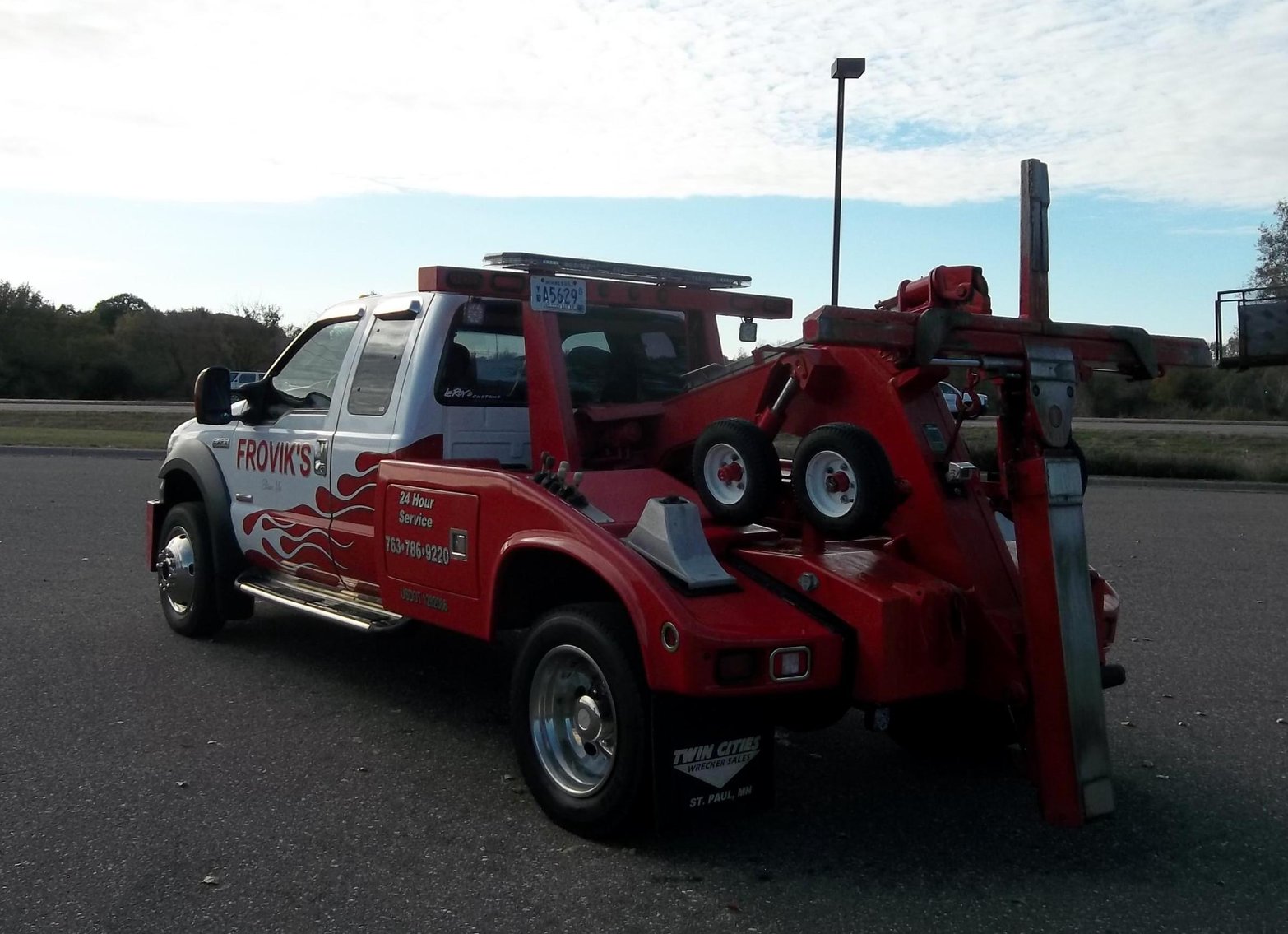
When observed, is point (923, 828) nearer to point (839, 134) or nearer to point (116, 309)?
point (839, 134)

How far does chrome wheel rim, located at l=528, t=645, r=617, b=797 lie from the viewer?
4523 mm

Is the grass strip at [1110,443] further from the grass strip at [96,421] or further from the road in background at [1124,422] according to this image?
the road in background at [1124,422]

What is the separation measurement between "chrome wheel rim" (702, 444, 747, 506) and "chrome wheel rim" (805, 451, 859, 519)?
30cm

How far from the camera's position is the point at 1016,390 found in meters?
4.49

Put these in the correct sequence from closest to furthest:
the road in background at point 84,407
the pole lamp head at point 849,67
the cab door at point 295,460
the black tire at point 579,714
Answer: the black tire at point 579,714, the cab door at point 295,460, the pole lamp head at point 849,67, the road in background at point 84,407

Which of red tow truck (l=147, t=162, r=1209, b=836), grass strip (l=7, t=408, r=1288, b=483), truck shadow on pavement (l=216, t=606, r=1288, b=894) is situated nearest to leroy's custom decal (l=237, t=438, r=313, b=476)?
red tow truck (l=147, t=162, r=1209, b=836)

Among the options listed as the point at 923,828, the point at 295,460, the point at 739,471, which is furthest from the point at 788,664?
the point at 295,460

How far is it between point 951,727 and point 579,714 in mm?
1760

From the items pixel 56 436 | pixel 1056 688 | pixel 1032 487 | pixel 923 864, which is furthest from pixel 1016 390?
pixel 56 436

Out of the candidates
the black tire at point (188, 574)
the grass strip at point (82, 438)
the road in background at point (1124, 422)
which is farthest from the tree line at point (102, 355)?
the black tire at point (188, 574)

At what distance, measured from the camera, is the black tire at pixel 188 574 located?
293 inches

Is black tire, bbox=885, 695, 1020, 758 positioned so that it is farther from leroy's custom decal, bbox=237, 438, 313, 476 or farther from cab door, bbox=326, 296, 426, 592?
leroy's custom decal, bbox=237, 438, 313, 476

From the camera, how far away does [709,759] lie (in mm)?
4258

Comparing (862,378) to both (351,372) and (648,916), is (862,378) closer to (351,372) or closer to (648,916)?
(648,916)
